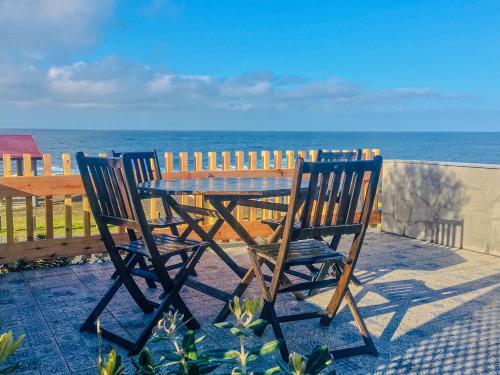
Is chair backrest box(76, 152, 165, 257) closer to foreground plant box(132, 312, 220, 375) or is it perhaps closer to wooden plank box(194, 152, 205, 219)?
foreground plant box(132, 312, 220, 375)

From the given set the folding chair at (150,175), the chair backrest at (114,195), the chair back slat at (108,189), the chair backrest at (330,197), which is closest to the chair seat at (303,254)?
the chair backrest at (330,197)

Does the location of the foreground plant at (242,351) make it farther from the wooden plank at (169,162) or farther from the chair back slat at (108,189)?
the wooden plank at (169,162)

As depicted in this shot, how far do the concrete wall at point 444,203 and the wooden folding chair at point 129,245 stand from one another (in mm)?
3431

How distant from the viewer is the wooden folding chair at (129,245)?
2561 mm

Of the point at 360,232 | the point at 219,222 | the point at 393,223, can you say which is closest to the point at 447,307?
the point at 360,232

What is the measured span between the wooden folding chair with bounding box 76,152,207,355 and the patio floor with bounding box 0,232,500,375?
0.19 metres

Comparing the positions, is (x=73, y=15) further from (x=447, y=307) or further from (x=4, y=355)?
(x=4, y=355)

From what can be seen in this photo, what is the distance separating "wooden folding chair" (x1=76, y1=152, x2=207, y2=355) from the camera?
8.40ft

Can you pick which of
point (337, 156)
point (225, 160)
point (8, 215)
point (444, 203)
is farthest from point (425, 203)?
point (8, 215)

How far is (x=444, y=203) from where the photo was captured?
5.24 meters

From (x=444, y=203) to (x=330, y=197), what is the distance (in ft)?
10.8

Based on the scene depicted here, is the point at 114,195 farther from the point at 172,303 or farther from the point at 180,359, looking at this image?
the point at 180,359

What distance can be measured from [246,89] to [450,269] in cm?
5542

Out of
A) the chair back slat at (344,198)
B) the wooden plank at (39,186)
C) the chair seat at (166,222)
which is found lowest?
the chair seat at (166,222)
